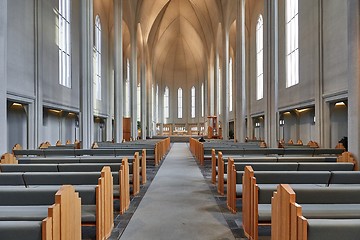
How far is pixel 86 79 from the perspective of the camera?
13.0 meters

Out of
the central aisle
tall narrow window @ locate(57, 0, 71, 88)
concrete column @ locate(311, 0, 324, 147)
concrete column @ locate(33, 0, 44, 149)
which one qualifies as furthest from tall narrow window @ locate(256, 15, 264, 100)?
the central aisle

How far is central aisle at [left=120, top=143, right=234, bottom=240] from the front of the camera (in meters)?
4.31

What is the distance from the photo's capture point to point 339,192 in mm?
3498

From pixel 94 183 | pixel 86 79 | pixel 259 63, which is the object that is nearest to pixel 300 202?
pixel 94 183

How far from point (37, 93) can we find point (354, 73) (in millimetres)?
Result: 11576

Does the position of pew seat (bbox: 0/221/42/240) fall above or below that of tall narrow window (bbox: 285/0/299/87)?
below

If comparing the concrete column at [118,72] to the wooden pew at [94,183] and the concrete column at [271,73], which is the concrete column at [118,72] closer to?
the concrete column at [271,73]

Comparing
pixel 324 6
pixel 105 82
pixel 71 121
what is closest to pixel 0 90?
pixel 324 6

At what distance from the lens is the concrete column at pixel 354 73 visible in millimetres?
6098

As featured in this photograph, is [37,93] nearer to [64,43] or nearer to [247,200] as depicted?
[64,43]

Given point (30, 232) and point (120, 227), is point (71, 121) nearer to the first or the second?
point (120, 227)

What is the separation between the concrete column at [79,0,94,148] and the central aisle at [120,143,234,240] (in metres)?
5.75

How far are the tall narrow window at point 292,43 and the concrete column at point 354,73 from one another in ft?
33.5

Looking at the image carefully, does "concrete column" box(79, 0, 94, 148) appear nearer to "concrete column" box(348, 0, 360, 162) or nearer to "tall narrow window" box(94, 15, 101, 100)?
"concrete column" box(348, 0, 360, 162)
